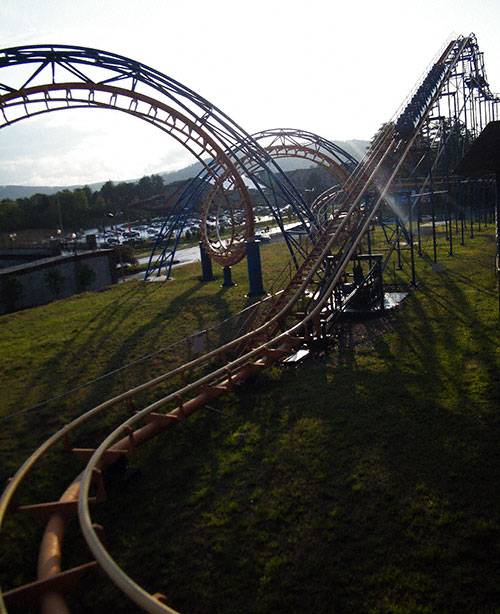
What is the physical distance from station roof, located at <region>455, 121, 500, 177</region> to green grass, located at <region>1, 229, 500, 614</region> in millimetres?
3979

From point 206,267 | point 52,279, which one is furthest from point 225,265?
point 52,279

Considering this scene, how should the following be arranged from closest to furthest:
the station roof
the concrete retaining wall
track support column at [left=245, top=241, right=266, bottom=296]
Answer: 1. the station roof
2. track support column at [left=245, top=241, right=266, bottom=296]
3. the concrete retaining wall

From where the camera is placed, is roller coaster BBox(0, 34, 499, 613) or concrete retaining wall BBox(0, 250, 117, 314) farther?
concrete retaining wall BBox(0, 250, 117, 314)

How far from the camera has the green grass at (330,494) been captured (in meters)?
4.69

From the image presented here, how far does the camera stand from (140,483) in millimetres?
6957

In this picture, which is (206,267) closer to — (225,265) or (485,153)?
(225,265)

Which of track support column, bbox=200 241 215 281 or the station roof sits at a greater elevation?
the station roof

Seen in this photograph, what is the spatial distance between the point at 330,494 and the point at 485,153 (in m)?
6.81

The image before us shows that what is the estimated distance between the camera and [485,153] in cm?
866

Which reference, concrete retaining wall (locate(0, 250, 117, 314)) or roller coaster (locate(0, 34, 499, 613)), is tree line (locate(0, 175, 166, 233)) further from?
roller coaster (locate(0, 34, 499, 613))

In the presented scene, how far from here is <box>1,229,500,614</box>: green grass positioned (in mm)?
4688

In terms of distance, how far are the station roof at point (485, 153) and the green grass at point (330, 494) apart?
3979 millimetres

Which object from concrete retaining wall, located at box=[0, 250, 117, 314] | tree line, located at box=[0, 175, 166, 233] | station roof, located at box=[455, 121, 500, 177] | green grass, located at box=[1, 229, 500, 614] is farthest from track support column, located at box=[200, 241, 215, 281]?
tree line, located at box=[0, 175, 166, 233]

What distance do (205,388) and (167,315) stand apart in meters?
9.33
